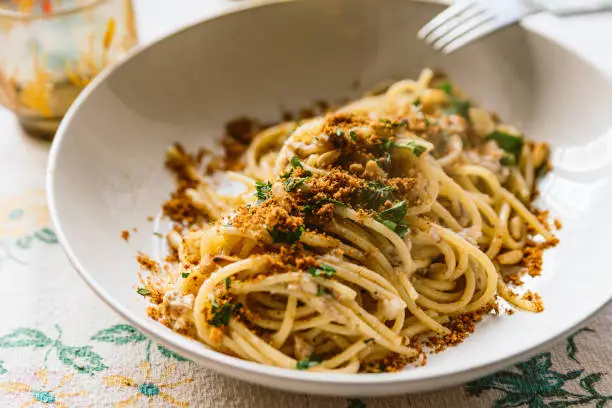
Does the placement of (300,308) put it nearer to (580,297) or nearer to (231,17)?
(580,297)

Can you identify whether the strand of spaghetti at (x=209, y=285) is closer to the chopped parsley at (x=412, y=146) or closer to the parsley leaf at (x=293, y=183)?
the parsley leaf at (x=293, y=183)

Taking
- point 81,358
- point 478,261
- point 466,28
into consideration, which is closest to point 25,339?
point 81,358

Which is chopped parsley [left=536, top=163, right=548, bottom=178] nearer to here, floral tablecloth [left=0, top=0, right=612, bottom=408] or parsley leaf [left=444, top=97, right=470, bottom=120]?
parsley leaf [left=444, top=97, right=470, bottom=120]

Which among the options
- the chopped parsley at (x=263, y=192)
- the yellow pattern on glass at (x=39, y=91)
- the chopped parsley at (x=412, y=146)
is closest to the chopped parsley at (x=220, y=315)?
the chopped parsley at (x=263, y=192)

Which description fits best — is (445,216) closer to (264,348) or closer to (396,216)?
Result: (396,216)

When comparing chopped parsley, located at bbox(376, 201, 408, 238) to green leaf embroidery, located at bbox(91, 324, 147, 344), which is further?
green leaf embroidery, located at bbox(91, 324, 147, 344)

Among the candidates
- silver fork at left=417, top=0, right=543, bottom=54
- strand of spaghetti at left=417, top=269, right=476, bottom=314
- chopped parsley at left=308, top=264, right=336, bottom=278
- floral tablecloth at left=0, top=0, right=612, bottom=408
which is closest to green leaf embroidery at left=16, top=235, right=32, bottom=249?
floral tablecloth at left=0, top=0, right=612, bottom=408
